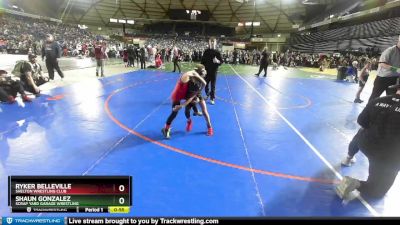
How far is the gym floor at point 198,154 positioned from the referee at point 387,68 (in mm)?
1100

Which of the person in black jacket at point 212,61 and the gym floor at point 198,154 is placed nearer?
the gym floor at point 198,154

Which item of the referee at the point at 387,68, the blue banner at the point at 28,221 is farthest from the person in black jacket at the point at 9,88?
the referee at the point at 387,68

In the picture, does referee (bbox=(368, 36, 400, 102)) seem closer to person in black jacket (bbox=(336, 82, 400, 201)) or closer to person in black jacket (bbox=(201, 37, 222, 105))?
person in black jacket (bbox=(336, 82, 400, 201))

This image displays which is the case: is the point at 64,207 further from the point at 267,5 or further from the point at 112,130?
the point at 267,5

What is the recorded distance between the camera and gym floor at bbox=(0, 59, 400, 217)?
3045 millimetres

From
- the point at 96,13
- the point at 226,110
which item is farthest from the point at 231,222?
the point at 96,13
